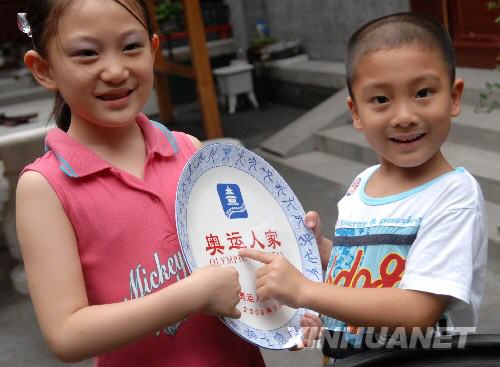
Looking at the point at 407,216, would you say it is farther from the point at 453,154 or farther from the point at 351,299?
the point at 453,154

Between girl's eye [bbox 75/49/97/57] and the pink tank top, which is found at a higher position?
girl's eye [bbox 75/49/97/57]

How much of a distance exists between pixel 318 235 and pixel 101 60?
585 mm

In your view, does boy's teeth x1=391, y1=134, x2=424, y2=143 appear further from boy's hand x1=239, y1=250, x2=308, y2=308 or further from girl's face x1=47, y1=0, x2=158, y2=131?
girl's face x1=47, y1=0, x2=158, y2=131

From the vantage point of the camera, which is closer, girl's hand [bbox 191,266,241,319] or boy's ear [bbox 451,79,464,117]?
girl's hand [bbox 191,266,241,319]

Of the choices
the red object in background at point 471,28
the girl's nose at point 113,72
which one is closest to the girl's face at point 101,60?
the girl's nose at point 113,72

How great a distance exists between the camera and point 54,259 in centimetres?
115

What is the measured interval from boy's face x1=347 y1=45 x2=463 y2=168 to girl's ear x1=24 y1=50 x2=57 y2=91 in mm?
574

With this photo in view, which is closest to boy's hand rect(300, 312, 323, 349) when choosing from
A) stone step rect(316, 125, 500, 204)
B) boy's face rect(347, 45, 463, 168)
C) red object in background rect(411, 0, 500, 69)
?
boy's face rect(347, 45, 463, 168)

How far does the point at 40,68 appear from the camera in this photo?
1.29 metres

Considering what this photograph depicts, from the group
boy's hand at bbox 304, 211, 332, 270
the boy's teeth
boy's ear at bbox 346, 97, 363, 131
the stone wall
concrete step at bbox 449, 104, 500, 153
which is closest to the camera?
the boy's teeth

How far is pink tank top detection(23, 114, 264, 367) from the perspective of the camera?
48.1 inches

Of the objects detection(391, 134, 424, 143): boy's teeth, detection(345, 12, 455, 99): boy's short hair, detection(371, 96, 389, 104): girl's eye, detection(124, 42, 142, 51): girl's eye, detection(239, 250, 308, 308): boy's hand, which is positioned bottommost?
detection(239, 250, 308, 308): boy's hand

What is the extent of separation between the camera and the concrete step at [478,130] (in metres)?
4.46

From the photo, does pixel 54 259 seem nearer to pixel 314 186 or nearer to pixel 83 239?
pixel 83 239
